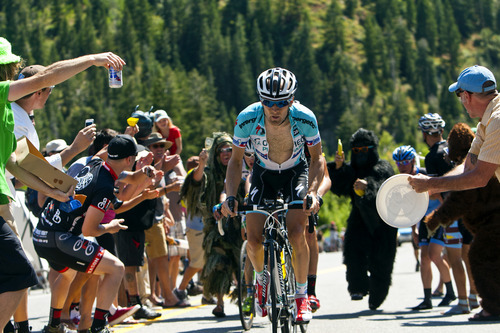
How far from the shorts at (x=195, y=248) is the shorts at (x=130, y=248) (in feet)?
5.67

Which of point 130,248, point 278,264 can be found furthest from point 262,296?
point 130,248

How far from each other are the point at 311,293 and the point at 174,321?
5.55 ft

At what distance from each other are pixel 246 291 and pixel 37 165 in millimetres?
4083

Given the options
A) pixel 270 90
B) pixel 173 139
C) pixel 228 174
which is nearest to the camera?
pixel 270 90

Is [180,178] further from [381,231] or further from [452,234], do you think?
[452,234]

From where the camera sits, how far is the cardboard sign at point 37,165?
6.31 m

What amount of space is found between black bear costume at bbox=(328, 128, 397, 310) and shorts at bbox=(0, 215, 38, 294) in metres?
6.09

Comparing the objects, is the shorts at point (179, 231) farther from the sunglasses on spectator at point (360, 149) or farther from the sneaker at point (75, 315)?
the sneaker at point (75, 315)

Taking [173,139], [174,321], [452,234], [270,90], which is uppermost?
[173,139]

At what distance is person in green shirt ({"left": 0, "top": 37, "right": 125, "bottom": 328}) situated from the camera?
5531 mm

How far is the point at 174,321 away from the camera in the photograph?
10.5 metres

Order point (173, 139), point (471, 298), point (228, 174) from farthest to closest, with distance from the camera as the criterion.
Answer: point (173, 139)
point (471, 298)
point (228, 174)

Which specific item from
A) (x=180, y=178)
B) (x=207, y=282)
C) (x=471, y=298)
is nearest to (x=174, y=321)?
(x=207, y=282)

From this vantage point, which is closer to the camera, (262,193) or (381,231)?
(262,193)
